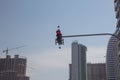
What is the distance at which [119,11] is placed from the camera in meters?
68.6

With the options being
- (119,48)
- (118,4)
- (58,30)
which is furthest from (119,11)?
(58,30)

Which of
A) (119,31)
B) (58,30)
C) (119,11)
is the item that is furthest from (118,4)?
(58,30)

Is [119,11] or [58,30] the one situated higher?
[119,11]

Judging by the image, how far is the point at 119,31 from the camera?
6888 centimetres

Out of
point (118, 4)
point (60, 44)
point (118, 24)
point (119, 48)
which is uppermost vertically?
point (118, 4)

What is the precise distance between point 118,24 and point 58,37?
54.4 m

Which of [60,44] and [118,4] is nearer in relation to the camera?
[60,44]

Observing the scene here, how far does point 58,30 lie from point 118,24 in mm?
54148

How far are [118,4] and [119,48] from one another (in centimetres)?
1042

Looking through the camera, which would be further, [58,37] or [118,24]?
[118,24]

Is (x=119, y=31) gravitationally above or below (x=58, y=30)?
above

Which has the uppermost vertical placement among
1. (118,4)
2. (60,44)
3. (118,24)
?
(118,4)

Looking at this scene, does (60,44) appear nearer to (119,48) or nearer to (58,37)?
(58,37)

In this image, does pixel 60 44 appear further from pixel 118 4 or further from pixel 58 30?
pixel 118 4
